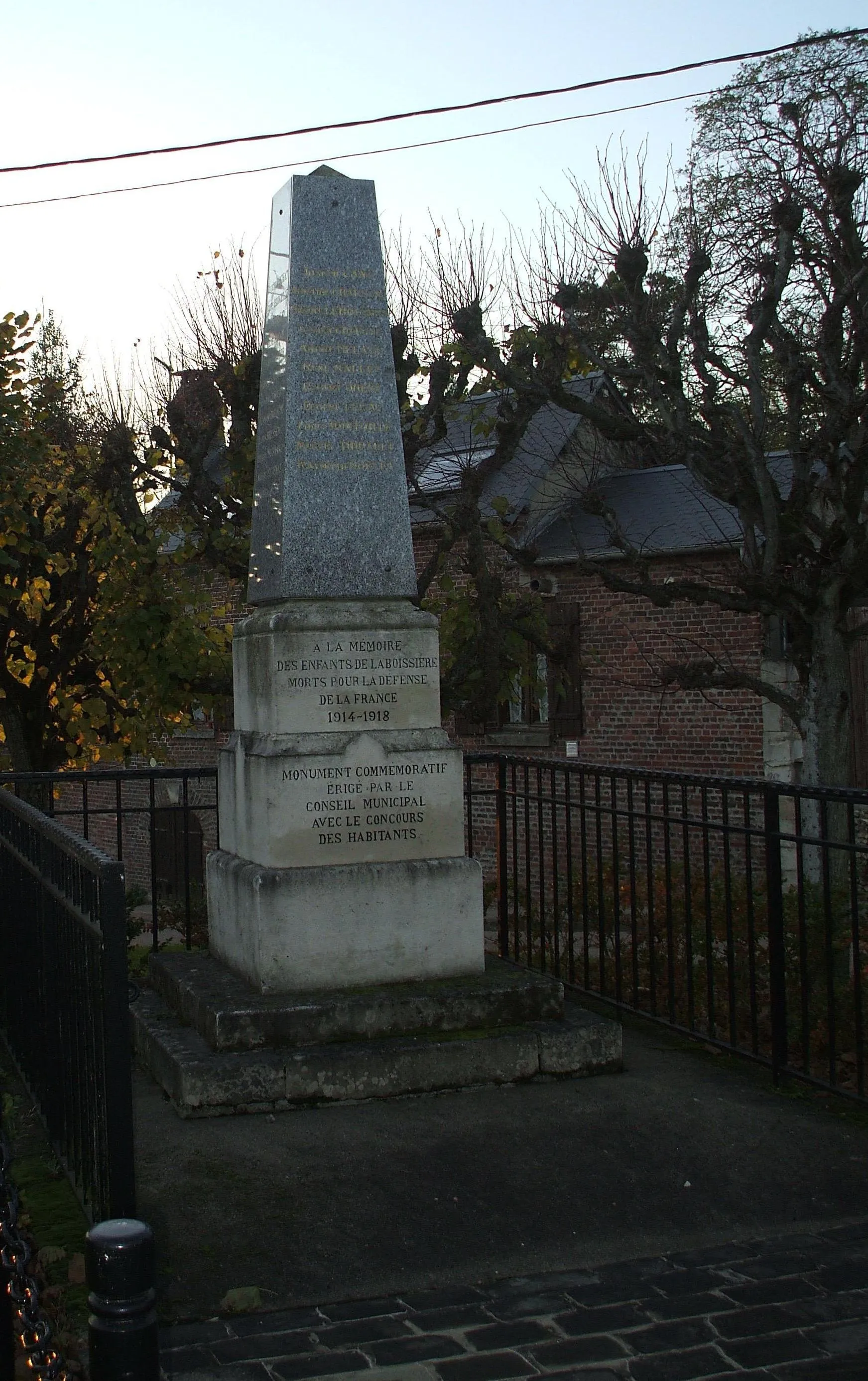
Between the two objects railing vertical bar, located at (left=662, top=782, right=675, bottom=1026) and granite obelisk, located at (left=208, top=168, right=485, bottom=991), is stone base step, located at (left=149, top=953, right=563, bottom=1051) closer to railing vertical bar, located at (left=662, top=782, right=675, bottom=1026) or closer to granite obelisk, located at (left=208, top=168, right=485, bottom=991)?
granite obelisk, located at (left=208, top=168, right=485, bottom=991)

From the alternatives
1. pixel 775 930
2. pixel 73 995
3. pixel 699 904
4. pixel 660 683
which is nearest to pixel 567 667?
pixel 660 683

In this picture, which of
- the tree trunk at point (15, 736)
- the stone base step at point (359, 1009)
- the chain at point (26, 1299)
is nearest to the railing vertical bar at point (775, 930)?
the stone base step at point (359, 1009)

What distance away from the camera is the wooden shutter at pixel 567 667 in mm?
15523

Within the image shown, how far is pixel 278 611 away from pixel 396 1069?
2028 millimetres

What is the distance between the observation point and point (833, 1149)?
454cm

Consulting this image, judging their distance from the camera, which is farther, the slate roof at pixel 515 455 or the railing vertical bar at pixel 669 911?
the slate roof at pixel 515 455

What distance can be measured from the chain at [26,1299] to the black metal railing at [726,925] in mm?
2915

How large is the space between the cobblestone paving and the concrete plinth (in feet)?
6.80

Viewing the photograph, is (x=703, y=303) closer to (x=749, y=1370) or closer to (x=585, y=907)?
(x=585, y=907)

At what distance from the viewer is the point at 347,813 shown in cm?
569

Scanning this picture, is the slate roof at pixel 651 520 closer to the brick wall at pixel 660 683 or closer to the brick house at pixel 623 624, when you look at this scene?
the brick house at pixel 623 624

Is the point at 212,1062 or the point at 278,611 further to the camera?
the point at 278,611

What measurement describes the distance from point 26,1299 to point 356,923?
3.36 metres

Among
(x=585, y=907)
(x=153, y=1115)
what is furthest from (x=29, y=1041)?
(x=585, y=907)
